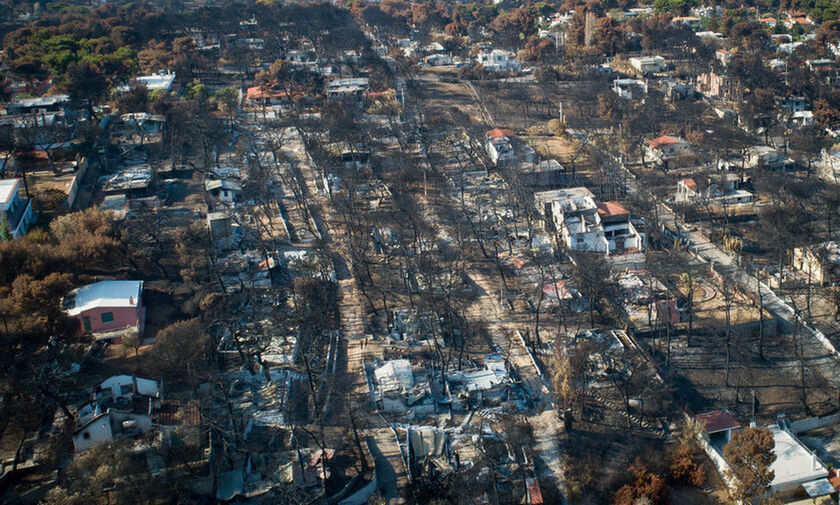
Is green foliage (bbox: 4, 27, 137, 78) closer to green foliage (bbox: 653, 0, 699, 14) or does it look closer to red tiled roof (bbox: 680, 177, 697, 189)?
red tiled roof (bbox: 680, 177, 697, 189)

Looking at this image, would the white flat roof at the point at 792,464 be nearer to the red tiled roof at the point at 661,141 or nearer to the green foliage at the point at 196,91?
the red tiled roof at the point at 661,141

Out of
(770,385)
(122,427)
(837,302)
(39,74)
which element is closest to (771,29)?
(837,302)

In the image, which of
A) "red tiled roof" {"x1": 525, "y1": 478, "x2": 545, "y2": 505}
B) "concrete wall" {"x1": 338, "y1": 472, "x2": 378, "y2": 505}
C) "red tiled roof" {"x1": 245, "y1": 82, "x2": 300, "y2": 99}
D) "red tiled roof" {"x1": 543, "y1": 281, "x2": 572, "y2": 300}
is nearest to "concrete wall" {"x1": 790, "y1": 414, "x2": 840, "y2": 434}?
"red tiled roof" {"x1": 525, "y1": 478, "x2": 545, "y2": 505}

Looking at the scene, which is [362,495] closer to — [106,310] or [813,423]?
[106,310]

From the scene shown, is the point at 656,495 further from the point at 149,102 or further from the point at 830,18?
the point at 830,18

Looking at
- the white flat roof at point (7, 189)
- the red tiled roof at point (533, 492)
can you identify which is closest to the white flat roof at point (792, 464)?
the red tiled roof at point (533, 492)

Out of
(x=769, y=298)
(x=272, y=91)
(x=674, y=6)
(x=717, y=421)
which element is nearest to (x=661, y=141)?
(x=769, y=298)
